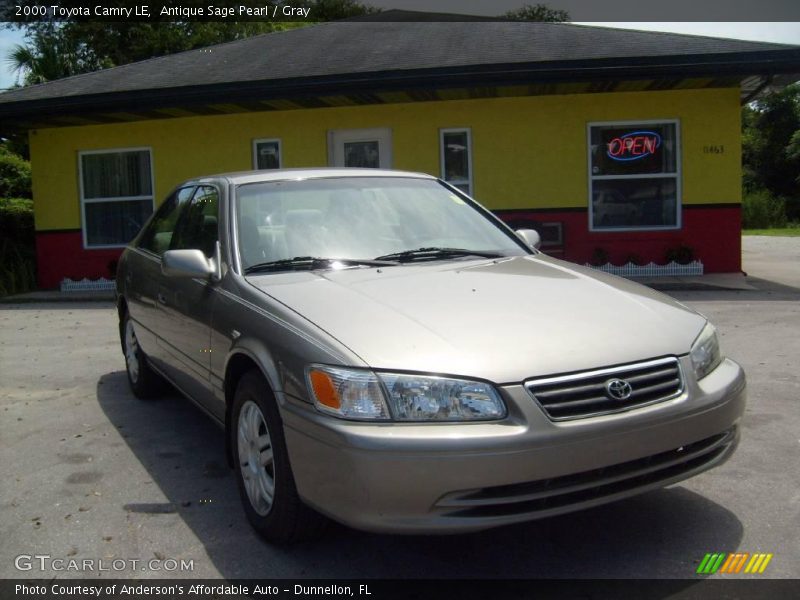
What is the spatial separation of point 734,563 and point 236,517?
7.00ft

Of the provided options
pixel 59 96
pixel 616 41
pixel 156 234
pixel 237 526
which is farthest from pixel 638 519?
pixel 59 96

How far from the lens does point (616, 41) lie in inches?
484

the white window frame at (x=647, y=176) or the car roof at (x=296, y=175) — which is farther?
the white window frame at (x=647, y=176)

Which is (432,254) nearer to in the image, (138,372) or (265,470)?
(265,470)

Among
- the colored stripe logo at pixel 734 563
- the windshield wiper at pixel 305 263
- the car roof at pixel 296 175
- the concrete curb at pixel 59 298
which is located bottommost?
the colored stripe logo at pixel 734 563

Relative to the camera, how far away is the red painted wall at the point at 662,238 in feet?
39.1

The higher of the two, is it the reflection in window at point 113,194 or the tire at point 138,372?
the reflection in window at point 113,194

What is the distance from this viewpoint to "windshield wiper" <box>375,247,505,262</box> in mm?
3988

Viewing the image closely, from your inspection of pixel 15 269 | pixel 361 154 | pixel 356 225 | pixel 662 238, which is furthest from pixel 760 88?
pixel 15 269

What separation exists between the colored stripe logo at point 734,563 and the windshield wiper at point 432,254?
70.3 inches

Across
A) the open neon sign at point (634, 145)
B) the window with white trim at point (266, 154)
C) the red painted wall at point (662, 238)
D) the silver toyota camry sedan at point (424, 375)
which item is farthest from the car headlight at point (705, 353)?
the window with white trim at point (266, 154)

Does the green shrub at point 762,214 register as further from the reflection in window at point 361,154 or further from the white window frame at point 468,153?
the reflection in window at point 361,154

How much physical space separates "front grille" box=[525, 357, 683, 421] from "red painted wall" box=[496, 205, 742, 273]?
9368 millimetres

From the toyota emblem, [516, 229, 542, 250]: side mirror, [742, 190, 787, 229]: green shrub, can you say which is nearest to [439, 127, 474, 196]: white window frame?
[516, 229, 542, 250]: side mirror
